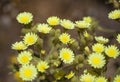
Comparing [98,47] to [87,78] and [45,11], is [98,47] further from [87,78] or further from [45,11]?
[45,11]

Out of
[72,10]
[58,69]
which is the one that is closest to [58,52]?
[58,69]

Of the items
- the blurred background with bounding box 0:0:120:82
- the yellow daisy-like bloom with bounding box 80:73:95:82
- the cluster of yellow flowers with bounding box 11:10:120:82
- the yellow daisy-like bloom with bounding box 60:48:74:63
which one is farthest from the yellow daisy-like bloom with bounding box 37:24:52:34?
the blurred background with bounding box 0:0:120:82

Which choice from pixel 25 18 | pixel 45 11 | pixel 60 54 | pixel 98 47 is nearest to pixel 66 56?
pixel 60 54

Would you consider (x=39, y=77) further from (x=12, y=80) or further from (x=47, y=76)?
(x=12, y=80)

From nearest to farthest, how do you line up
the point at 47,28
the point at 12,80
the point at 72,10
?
the point at 47,28
the point at 12,80
the point at 72,10

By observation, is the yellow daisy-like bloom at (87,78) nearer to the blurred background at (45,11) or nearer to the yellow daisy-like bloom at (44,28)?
the yellow daisy-like bloom at (44,28)

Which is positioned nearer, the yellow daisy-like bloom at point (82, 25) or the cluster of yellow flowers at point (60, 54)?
the cluster of yellow flowers at point (60, 54)

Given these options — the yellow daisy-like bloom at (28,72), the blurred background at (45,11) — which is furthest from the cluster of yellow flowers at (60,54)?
the blurred background at (45,11)
